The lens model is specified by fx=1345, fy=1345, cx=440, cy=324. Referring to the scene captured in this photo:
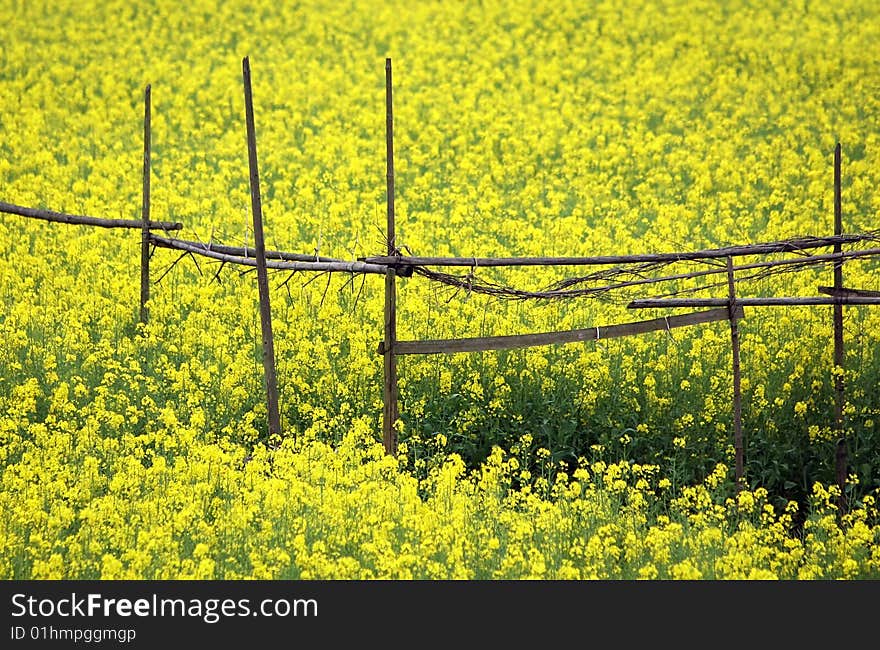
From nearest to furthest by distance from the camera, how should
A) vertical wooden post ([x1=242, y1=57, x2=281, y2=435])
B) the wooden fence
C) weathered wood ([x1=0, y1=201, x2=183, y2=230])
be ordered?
1. the wooden fence
2. vertical wooden post ([x1=242, y1=57, x2=281, y2=435])
3. weathered wood ([x1=0, y1=201, x2=183, y2=230])

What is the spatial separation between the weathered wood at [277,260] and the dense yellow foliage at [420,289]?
681 mm

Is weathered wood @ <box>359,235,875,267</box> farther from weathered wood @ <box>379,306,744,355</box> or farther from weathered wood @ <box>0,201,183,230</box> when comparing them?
weathered wood @ <box>0,201,183,230</box>

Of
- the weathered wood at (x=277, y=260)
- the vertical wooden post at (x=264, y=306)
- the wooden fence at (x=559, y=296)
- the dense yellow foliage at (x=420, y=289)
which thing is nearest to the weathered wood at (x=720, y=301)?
the wooden fence at (x=559, y=296)

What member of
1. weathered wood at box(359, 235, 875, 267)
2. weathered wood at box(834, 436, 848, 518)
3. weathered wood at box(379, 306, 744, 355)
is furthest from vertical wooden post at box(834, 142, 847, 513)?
weathered wood at box(379, 306, 744, 355)

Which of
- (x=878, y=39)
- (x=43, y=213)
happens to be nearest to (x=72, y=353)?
(x=43, y=213)

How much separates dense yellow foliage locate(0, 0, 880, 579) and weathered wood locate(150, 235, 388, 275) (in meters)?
0.68

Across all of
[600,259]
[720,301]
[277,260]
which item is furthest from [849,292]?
[277,260]

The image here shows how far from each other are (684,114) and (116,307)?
979 cm

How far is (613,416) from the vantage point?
1006 cm

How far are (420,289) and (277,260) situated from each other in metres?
1.88

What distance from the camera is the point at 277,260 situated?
34.3 ft

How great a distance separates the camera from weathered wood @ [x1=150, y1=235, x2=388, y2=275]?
9484 mm

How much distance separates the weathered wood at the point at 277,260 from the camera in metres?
9.48

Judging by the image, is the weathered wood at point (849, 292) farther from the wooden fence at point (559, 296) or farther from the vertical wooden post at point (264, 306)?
the vertical wooden post at point (264, 306)
